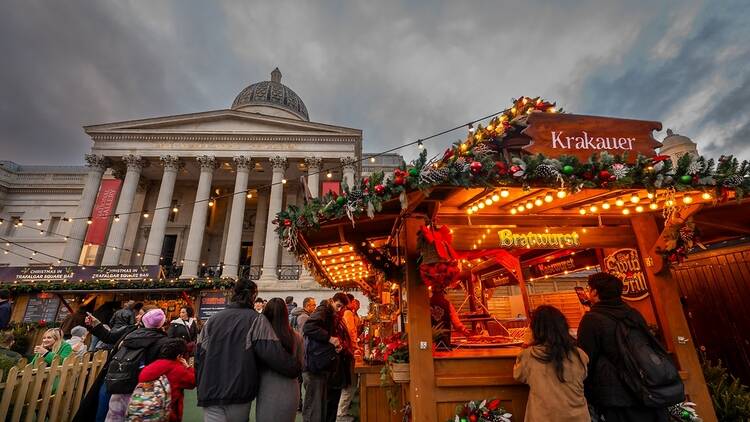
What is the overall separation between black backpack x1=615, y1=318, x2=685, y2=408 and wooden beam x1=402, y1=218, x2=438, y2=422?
178 cm

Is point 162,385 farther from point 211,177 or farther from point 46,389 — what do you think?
point 211,177

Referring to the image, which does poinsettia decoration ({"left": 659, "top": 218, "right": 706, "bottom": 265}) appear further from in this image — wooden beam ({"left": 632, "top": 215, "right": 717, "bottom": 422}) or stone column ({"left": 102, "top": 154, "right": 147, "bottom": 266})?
stone column ({"left": 102, "top": 154, "right": 147, "bottom": 266})

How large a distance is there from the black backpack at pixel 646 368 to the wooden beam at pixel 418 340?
1780 millimetres

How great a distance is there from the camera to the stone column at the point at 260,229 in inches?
885

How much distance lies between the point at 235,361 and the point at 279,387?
0.47 metres

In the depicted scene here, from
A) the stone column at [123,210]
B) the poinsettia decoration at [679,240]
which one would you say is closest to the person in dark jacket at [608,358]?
the poinsettia decoration at [679,240]

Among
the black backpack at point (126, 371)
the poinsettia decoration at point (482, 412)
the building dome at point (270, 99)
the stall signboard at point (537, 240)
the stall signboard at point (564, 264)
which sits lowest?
the poinsettia decoration at point (482, 412)

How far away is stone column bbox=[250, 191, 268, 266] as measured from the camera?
22484 mm

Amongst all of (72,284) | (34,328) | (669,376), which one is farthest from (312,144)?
(669,376)

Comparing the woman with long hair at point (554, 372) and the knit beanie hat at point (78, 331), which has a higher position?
the knit beanie hat at point (78, 331)

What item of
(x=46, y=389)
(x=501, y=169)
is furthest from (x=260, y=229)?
(x=501, y=169)

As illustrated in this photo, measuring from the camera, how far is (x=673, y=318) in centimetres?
396

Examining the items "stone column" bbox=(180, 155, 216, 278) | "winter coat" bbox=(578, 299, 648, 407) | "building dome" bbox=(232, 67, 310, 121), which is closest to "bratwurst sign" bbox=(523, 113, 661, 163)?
"winter coat" bbox=(578, 299, 648, 407)

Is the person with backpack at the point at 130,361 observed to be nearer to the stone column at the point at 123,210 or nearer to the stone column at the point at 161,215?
the stone column at the point at 161,215
